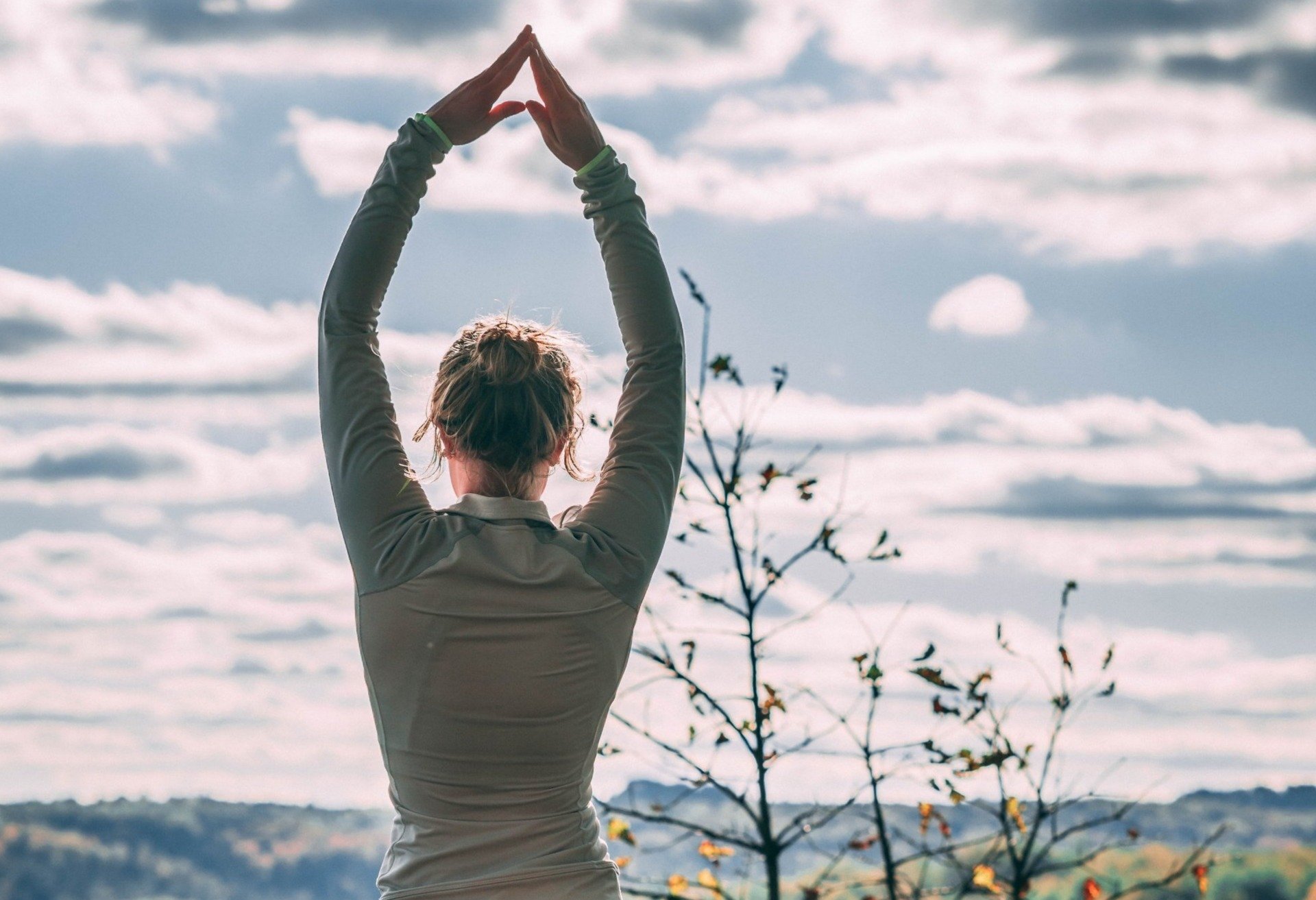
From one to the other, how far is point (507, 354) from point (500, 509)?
0.27 meters

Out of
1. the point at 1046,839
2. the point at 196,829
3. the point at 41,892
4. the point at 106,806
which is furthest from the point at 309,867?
the point at 1046,839

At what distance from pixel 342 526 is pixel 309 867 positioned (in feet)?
254

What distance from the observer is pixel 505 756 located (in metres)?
1.99

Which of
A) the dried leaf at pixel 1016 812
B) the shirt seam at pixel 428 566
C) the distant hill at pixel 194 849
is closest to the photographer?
the shirt seam at pixel 428 566

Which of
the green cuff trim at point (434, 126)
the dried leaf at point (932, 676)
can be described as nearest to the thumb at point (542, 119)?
the green cuff trim at point (434, 126)

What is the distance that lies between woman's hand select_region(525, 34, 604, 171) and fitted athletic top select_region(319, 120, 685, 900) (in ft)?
1.75

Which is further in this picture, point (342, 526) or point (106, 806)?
point (106, 806)

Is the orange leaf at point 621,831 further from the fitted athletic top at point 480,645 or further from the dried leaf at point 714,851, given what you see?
the fitted athletic top at point 480,645

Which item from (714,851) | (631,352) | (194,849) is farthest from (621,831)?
(194,849)

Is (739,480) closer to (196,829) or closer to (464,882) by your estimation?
(464,882)

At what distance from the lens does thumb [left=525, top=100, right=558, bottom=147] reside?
2.46 metres

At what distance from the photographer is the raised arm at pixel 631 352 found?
83.3 inches

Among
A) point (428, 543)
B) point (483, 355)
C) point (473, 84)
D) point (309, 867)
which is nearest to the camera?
point (428, 543)

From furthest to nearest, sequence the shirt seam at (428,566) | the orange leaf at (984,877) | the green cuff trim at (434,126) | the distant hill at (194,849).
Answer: the distant hill at (194,849) < the orange leaf at (984,877) < the green cuff trim at (434,126) < the shirt seam at (428,566)
